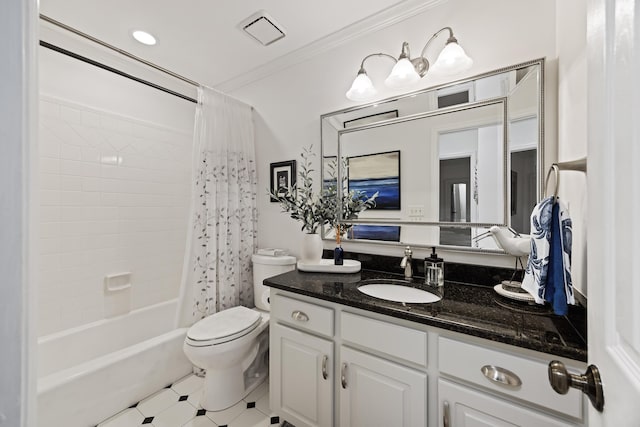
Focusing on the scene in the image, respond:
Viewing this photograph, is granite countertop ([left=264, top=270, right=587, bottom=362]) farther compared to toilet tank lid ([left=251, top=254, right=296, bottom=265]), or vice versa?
toilet tank lid ([left=251, top=254, right=296, bottom=265])

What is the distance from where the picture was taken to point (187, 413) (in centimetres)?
157

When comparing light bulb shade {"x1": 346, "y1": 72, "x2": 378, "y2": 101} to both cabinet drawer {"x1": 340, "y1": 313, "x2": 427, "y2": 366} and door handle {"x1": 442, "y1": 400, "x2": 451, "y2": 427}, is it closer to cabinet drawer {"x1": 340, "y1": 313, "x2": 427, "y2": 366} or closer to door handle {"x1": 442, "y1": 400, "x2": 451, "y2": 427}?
cabinet drawer {"x1": 340, "y1": 313, "x2": 427, "y2": 366}

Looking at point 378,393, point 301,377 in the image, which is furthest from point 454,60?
point 301,377

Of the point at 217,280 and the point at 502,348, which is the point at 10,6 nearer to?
the point at 502,348

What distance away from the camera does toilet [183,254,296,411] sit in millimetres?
1508

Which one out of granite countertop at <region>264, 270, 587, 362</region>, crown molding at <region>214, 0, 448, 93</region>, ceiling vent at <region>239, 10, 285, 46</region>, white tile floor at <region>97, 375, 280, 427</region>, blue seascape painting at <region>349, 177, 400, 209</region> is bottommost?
white tile floor at <region>97, 375, 280, 427</region>

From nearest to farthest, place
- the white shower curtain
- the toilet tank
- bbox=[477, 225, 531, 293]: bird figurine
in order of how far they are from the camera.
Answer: bbox=[477, 225, 531, 293]: bird figurine
the white shower curtain
the toilet tank

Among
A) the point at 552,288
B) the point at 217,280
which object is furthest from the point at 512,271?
the point at 217,280

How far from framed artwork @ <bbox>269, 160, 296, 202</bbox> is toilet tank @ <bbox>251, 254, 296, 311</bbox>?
1.69ft

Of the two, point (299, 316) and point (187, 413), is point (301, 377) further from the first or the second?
point (187, 413)

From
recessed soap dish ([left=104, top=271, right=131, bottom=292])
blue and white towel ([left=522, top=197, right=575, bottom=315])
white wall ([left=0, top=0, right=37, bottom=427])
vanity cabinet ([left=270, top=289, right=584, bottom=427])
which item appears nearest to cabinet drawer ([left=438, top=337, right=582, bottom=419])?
vanity cabinet ([left=270, top=289, right=584, bottom=427])

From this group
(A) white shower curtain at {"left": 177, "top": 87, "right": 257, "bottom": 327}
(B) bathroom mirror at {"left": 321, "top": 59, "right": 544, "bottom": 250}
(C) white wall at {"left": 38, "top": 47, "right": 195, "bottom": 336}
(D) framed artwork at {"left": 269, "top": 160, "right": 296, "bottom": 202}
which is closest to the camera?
(B) bathroom mirror at {"left": 321, "top": 59, "right": 544, "bottom": 250}

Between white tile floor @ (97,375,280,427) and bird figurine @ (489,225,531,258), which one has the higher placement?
bird figurine @ (489,225,531,258)

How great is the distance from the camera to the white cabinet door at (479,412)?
789mm
